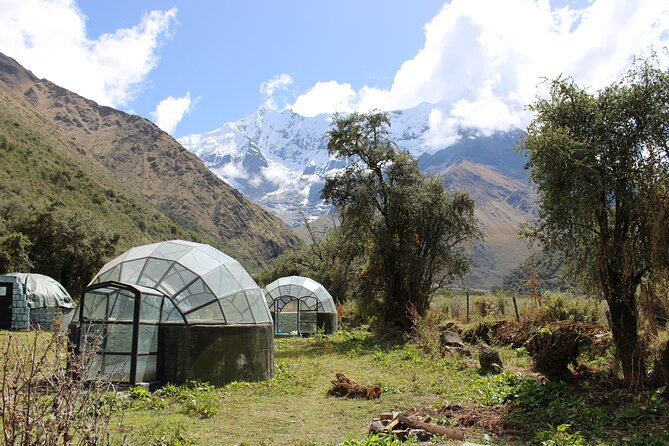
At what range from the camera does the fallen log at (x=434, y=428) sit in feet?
22.6

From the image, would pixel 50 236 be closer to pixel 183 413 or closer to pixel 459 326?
pixel 459 326

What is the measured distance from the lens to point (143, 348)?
1056 cm

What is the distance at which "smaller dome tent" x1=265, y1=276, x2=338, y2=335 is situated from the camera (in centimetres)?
2839

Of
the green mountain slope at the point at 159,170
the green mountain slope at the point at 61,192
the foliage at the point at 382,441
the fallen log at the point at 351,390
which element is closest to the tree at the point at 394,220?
the fallen log at the point at 351,390

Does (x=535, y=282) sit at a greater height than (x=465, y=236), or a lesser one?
lesser

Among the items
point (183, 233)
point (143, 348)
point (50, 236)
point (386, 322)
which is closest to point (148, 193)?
point (183, 233)

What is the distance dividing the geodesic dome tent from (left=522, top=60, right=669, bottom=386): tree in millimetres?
7062

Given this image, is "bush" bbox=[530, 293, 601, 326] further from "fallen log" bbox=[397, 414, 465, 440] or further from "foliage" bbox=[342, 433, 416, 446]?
"foliage" bbox=[342, 433, 416, 446]

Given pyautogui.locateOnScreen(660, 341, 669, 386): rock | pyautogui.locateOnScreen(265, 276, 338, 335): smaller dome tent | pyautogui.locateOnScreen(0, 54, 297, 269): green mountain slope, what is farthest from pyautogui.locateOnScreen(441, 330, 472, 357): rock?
pyautogui.locateOnScreen(0, 54, 297, 269): green mountain slope

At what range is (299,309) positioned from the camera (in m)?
28.6

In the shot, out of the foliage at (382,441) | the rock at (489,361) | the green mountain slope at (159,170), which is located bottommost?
the foliage at (382,441)

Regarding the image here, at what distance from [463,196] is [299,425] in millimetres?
16714

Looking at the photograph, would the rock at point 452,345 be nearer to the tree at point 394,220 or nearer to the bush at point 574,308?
the bush at point 574,308

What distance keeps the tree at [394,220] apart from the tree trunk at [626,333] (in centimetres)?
1220
